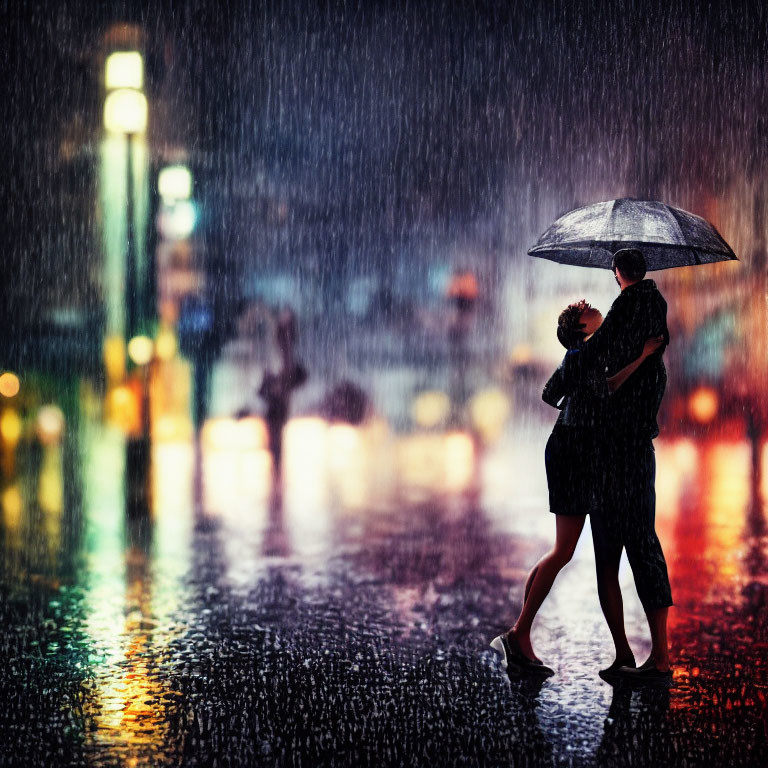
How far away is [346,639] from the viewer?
18.4 feet

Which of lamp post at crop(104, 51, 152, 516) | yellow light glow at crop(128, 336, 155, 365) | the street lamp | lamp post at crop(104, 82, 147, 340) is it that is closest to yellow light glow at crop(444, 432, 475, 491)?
lamp post at crop(104, 51, 152, 516)

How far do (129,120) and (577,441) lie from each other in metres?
9.82

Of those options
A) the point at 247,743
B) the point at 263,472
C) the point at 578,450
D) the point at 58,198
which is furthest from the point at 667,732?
the point at 58,198

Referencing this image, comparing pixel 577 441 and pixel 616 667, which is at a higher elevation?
pixel 577 441

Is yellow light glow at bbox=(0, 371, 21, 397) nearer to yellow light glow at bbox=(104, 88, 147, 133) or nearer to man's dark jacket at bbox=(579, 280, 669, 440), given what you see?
yellow light glow at bbox=(104, 88, 147, 133)

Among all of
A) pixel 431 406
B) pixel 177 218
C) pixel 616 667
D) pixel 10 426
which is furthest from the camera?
pixel 431 406

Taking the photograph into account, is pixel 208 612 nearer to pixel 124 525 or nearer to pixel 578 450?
pixel 578 450

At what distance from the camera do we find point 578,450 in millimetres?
4832

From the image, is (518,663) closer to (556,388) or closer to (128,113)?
(556,388)

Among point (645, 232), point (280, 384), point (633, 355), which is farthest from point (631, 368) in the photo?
point (280, 384)

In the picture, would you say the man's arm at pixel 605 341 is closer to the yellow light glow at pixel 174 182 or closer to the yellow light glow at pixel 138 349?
the yellow light glow at pixel 138 349

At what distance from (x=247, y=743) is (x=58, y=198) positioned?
224 ft

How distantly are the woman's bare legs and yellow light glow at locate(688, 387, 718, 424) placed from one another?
3837 centimetres

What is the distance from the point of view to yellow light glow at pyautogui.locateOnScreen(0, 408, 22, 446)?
94.2ft
